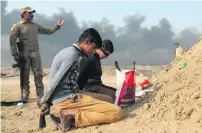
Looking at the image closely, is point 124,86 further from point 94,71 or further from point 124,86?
point 94,71

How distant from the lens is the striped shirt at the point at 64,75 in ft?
18.3

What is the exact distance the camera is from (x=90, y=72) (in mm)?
6457

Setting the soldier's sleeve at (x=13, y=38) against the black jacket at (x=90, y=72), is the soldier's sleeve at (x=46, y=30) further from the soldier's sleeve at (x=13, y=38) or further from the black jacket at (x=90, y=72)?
the black jacket at (x=90, y=72)

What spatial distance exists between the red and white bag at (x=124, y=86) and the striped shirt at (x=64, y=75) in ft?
2.86

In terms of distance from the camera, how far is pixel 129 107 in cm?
648

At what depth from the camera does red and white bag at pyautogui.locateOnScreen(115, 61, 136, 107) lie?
641 cm

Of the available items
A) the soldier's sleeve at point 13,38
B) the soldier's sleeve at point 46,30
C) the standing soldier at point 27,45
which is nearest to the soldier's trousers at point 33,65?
the standing soldier at point 27,45

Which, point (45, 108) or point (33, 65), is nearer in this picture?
point (45, 108)

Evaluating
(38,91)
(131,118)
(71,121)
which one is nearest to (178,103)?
(131,118)

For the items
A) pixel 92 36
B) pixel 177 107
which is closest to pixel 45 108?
pixel 92 36

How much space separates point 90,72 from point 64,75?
0.93 meters

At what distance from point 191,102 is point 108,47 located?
1.63 metres

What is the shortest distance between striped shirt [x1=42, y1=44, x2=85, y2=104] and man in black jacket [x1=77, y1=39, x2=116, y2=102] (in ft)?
1.87

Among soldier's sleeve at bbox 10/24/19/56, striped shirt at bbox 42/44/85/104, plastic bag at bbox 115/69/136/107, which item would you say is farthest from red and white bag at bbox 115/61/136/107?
soldier's sleeve at bbox 10/24/19/56
